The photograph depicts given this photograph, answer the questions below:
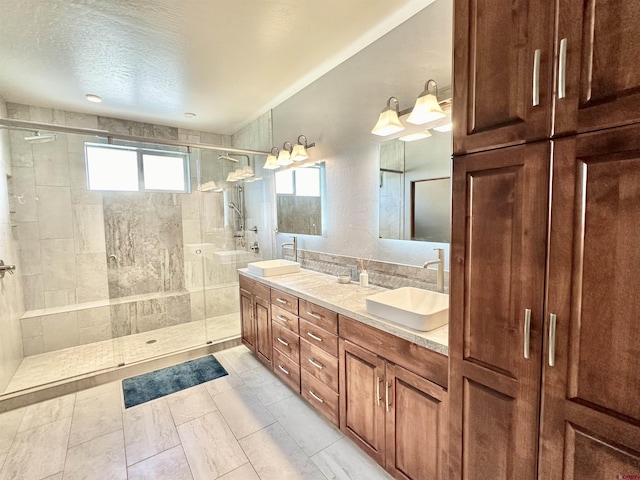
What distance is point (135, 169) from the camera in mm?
3754

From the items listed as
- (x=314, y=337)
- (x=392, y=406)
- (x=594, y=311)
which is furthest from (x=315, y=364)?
(x=594, y=311)

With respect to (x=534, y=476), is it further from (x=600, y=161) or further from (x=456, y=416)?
(x=600, y=161)

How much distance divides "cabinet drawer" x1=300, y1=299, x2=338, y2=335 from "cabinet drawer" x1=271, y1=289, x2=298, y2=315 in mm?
91

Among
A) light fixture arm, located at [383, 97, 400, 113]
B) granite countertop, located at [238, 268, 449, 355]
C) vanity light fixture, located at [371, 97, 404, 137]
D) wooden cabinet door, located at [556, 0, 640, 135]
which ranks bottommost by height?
granite countertop, located at [238, 268, 449, 355]

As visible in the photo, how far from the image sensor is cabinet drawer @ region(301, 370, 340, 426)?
186 centimetres

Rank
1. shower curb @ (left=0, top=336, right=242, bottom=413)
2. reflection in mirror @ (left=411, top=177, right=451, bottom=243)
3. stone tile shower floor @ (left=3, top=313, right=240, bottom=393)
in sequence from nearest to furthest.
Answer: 1. reflection in mirror @ (left=411, top=177, right=451, bottom=243)
2. shower curb @ (left=0, top=336, right=242, bottom=413)
3. stone tile shower floor @ (left=3, top=313, right=240, bottom=393)

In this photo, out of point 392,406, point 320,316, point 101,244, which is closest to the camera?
point 392,406

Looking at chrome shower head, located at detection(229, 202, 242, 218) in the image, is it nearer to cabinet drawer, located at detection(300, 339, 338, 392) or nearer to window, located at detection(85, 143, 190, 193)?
window, located at detection(85, 143, 190, 193)

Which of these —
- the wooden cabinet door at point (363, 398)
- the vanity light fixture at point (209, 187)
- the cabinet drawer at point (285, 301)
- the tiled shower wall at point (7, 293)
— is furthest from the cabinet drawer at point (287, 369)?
the vanity light fixture at point (209, 187)

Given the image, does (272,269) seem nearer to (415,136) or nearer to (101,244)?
(415,136)

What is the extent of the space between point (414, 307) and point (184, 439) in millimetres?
1720

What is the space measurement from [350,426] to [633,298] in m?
1.53

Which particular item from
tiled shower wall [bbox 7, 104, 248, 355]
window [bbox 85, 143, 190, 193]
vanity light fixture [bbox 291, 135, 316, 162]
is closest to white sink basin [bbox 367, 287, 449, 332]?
vanity light fixture [bbox 291, 135, 316, 162]

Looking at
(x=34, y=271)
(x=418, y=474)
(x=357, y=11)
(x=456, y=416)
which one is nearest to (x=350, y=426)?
(x=418, y=474)
